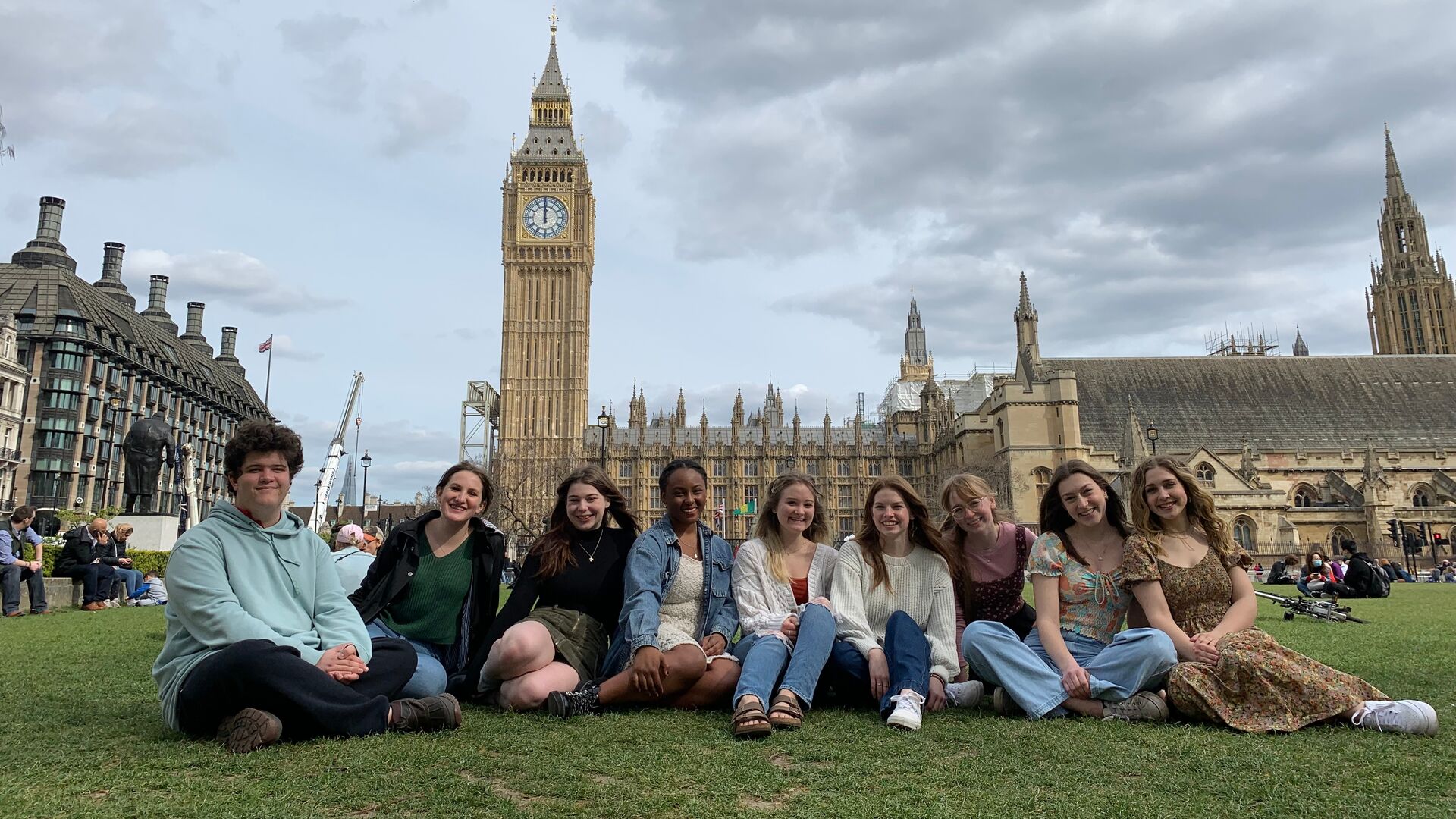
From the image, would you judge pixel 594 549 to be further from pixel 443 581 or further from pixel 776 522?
pixel 776 522

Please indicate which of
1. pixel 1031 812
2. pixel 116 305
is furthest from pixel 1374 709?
pixel 116 305

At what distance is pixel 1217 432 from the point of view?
45.6m

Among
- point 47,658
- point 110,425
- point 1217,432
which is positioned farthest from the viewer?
A: point 110,425

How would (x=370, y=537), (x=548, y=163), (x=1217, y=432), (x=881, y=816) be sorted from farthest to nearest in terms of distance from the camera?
1. (x=548, y=163)
2. (x=1217, y=432)
3. (x=370, y=537)
4. (x=881, y=816)

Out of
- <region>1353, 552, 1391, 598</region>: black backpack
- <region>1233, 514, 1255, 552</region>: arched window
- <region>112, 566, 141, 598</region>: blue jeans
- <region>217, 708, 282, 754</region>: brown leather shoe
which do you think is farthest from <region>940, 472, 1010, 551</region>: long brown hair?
<region>1233, 514, 1255, 552</region>: arched window

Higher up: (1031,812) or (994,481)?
(994,481)

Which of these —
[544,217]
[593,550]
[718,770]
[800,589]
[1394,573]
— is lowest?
[1394,573]

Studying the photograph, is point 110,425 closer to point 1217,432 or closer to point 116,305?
point 116,305

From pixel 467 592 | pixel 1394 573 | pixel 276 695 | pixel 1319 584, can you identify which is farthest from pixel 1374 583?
pixel 276 695

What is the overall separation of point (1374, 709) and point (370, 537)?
888cm

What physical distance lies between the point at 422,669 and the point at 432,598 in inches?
20.8

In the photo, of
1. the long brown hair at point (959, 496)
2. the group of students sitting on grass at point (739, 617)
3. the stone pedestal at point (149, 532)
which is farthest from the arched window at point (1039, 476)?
the group of students sitting on grass at point (739, 617)

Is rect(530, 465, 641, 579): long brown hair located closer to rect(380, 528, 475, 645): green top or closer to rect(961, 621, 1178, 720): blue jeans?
rect(380, 528, 475, 645): green top

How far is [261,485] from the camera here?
14.1 ft
